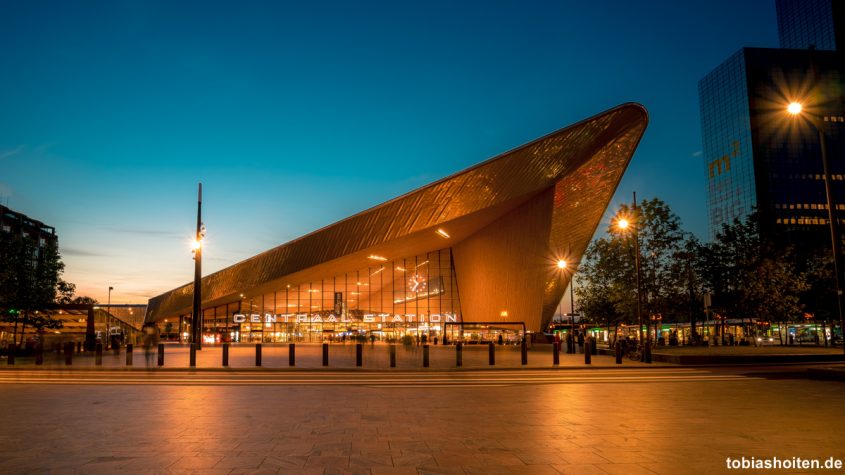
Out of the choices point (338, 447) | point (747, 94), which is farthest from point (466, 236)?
point (747, 94)

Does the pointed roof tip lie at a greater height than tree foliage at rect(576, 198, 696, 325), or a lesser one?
greater

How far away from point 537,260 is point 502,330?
20.3 ft

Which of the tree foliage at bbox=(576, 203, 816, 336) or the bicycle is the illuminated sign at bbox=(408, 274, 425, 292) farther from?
the bicycle

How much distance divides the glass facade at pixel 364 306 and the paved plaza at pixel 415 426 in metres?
31.5

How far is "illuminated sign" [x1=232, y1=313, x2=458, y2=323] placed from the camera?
46.2 m

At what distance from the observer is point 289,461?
19.8 feet

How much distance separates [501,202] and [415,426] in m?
25.6

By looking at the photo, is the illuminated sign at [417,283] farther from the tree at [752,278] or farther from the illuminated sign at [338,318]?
the tree at [752,278]

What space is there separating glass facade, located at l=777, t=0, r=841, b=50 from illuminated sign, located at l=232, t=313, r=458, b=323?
363 ft

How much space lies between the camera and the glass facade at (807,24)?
12156cm

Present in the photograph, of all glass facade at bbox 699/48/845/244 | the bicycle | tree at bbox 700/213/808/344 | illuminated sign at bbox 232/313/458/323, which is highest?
glass facade at bbox 699/48/845/244

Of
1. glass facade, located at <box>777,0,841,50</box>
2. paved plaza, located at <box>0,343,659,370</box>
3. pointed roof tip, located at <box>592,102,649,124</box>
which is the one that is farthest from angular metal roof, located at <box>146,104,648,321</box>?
glass facade, located at <box>777,0,841,50</box>

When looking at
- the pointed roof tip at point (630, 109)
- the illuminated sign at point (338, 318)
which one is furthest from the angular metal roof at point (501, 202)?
the illuminated sign at point (338, 318)

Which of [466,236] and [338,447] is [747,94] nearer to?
[466,236]
